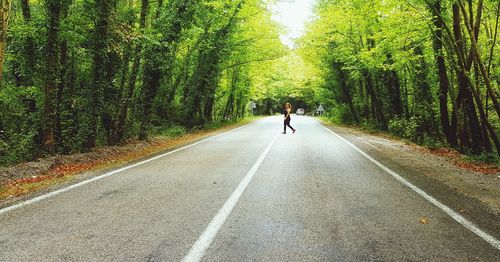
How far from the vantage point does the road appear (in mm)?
3895

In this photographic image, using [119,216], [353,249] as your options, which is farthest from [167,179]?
[353,249]

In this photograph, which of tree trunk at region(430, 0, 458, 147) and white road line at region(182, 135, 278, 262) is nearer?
white road line at region(182, 135, 278, 262)

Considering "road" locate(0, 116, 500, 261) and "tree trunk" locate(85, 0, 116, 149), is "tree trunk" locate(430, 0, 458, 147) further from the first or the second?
"tree trunk" locate(85, 0, 116, 149)

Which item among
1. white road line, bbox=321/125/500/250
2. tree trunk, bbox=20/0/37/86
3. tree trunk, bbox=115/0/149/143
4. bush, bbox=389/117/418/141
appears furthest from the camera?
bush, bbox=389/117/418/141

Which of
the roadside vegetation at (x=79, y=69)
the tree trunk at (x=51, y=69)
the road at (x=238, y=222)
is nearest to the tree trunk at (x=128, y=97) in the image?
the roadside vegetation at (x=79, y=69)

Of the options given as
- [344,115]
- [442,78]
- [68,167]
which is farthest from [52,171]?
[344,115]

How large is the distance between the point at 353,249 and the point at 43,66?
11418 millimetres

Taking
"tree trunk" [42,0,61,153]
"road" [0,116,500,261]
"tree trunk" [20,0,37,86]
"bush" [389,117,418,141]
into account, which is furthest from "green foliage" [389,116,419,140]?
"tree trunk" [20,0,37,86]

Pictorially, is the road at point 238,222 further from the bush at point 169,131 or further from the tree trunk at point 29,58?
the bush at point 169,131

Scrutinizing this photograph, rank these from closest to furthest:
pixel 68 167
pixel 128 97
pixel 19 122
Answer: pixel 68 167
pixel 19 122
pixel 128 97

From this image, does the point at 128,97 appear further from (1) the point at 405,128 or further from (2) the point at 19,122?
(1) the point at 405,128

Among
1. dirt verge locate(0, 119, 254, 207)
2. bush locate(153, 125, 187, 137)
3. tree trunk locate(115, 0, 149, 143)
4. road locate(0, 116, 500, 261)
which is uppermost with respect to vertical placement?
tree trunk locate(115, 0, 149, 143)

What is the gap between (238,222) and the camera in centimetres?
489

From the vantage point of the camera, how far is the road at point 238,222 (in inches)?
153
